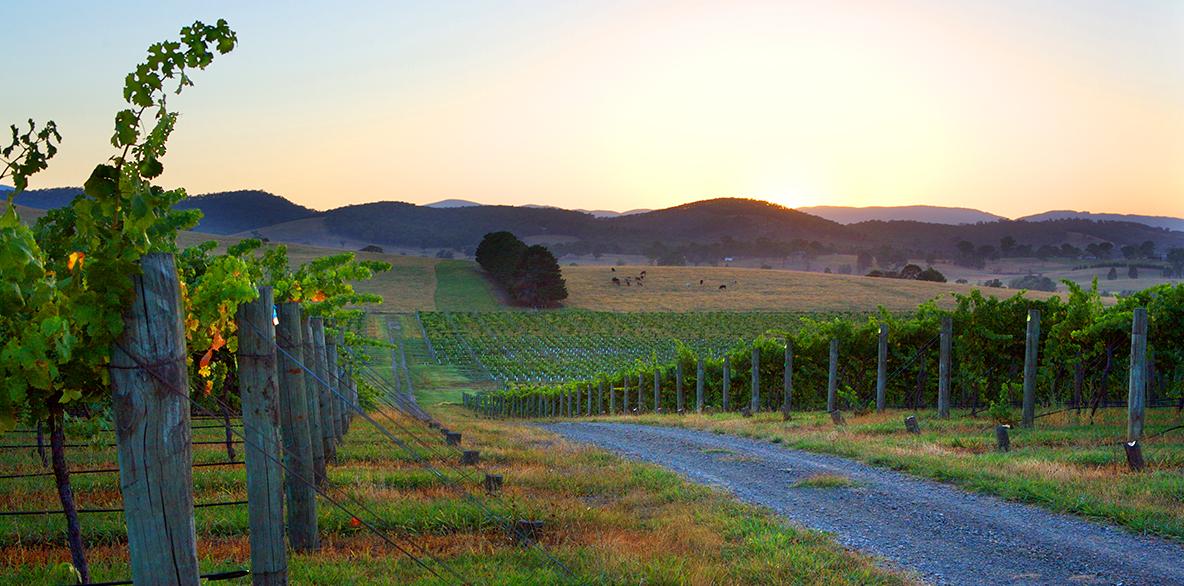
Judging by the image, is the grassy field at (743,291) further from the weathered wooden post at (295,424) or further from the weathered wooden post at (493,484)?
the weathered wooden post at (295,424)

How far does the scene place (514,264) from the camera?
10988 centimetres

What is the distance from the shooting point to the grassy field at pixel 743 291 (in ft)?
331

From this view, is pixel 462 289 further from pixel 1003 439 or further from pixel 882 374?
pixel 1003 439

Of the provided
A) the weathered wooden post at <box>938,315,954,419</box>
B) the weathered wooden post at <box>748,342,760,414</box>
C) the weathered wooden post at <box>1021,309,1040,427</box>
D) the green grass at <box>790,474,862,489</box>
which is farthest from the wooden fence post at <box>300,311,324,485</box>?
the weathered wooden post at <box>748,342,760,414</box>

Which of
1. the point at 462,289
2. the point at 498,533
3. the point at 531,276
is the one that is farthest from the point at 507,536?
the point at 462,289

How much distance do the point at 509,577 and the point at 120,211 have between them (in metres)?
4.02

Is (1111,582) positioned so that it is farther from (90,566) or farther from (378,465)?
(378,465)

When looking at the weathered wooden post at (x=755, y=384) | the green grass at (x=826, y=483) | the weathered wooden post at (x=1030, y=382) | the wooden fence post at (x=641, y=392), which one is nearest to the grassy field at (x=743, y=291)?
the wooden fence post at (x=641, y=392)

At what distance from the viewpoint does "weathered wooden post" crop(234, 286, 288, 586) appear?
19.0 feet

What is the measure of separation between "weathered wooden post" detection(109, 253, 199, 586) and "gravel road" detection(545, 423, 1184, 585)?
533 cm

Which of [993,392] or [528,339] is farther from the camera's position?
[528,339]

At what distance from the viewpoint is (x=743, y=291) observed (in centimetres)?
11200

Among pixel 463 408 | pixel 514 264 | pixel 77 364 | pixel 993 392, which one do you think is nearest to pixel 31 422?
pixel 77 364

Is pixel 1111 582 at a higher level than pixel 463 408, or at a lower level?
higher
